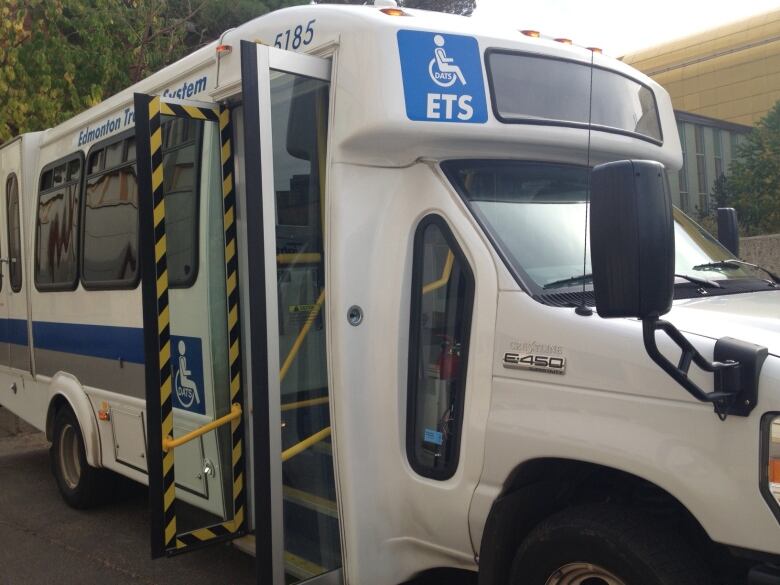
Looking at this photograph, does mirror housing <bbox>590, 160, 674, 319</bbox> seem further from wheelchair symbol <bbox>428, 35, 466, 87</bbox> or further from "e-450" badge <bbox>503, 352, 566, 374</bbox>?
wheelchair symbol <bbox>428, 35, 466, 87</bbox>

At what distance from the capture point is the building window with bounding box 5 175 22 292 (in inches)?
275

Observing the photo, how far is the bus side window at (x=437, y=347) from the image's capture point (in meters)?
3.41

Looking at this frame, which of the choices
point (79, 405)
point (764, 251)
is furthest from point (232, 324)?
point (764, 251)

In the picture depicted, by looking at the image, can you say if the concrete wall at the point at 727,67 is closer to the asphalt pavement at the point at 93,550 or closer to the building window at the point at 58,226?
the building window at the point at 58,226

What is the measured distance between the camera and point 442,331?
351 cm

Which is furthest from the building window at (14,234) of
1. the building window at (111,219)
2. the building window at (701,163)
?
the building window at (701,163)

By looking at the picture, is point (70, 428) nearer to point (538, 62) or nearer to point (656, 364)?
point (538, 62)

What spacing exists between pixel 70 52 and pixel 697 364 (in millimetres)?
9334

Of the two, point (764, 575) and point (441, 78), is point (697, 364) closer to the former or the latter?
point (764, 575)

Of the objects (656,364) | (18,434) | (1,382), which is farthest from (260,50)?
(18,434)

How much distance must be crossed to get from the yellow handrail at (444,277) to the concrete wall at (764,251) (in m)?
6.18

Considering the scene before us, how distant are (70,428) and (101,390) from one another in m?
0.99

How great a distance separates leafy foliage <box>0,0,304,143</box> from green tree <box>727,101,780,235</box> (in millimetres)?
8191

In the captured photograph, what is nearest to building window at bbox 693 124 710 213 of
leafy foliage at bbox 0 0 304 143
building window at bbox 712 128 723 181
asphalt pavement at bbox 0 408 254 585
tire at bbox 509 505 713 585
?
building window at bbox 712 128 723 181
